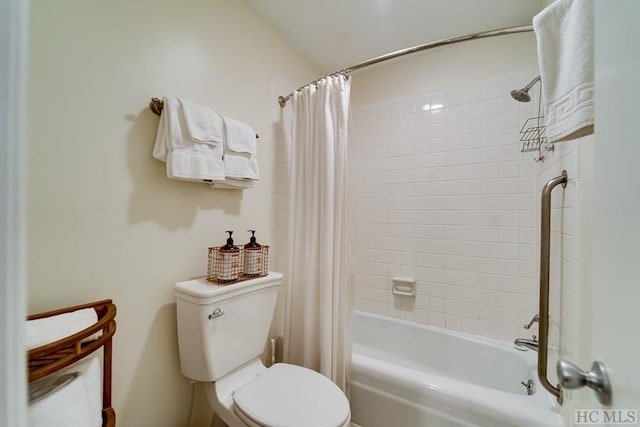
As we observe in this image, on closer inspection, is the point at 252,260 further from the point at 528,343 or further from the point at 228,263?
the point at 528,343

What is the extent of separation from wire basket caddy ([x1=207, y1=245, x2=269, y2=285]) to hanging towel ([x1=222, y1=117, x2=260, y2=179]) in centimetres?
37

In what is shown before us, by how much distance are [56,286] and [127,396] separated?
0.51 metres

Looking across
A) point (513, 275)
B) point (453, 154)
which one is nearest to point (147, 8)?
point (453, 154)

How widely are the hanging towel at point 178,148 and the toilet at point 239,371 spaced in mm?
470

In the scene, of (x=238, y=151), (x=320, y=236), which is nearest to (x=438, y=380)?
(x=320, y=236)

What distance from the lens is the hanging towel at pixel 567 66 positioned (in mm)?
670

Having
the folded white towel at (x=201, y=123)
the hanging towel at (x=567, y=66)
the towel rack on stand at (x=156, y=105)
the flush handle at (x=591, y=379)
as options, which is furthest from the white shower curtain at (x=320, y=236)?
the flush handle at (x=591, y=379)

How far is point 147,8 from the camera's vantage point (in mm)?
1071

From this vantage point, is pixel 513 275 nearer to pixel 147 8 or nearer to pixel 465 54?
pixel 465 54

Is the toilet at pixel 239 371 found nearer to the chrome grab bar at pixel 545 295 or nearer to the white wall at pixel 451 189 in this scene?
the chrome grab bar at pixel 545 295

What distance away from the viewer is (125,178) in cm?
100

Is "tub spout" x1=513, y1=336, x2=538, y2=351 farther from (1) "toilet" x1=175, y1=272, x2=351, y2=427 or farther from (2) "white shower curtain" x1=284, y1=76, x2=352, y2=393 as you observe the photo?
(1) "toilet" x1=175, y1=272, x2=351, y2=427

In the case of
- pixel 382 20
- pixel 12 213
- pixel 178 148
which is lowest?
pixel 12 213

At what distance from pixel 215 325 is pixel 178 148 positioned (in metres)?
0.73
